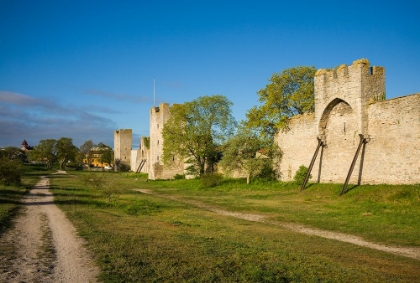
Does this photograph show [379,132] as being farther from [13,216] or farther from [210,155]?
[210,155]

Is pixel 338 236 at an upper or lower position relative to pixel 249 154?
lower

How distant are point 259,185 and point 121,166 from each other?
54.0 metres

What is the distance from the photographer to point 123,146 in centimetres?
7788

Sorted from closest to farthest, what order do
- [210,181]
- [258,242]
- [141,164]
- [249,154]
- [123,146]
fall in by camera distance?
[258,242] < [249,154] < [210,181] < [141,164] < [123,146]

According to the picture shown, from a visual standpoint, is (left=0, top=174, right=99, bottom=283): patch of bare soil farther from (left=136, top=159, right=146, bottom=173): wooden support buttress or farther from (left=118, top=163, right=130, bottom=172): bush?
(left=118, top=163, right=130, bottom=172): bush

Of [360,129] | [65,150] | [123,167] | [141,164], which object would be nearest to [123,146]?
[123,167]

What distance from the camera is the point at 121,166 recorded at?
3056 inches

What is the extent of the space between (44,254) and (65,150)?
89.3 meters

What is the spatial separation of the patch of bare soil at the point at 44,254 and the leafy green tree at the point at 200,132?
1024 inches

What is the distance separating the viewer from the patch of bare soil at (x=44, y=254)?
21.5ft

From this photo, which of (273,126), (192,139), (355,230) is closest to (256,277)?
(355,230)

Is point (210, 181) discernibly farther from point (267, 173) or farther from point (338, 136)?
point (338, 136)

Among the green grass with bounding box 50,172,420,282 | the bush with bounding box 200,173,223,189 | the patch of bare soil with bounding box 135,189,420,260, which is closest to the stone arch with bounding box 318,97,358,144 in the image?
the green grass with bounding box 50,172,420,282

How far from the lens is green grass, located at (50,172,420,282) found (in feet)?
→ 23.2
